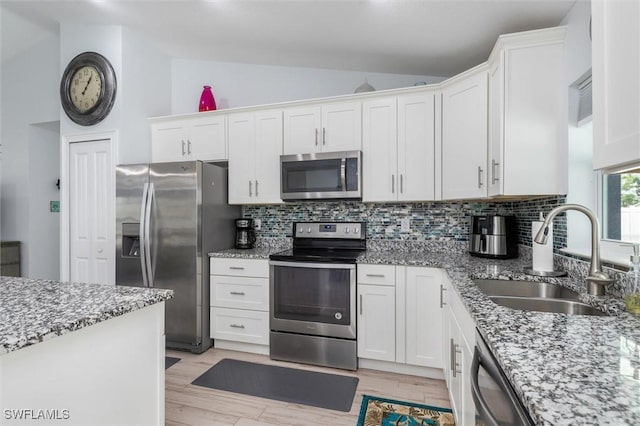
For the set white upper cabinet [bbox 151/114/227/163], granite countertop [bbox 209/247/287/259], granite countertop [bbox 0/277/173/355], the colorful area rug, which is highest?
white upper cabinet [bbox 151/114/227/163]

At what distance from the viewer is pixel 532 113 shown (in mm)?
1953

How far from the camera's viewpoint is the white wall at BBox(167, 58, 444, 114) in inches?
123

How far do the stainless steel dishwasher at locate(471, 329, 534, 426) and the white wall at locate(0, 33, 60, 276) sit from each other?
478 cm

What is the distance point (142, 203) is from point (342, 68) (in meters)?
2.22

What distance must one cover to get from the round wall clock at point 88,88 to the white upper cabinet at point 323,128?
5.73 ft

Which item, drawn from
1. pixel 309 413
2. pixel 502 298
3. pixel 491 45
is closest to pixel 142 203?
pixel 309 413

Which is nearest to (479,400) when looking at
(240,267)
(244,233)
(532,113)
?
(532,113)

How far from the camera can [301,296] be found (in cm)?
252

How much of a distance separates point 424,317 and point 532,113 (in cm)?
150

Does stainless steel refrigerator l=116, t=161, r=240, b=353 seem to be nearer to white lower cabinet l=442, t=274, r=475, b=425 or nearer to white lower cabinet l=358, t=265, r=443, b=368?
white lower cabinet l=358, t=265, r=443, b=368

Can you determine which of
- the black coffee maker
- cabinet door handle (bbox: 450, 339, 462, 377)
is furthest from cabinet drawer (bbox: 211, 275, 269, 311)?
cabinet door handle (bbox: 450, 339, 462, 377)

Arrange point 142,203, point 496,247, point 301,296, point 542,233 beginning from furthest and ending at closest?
point 142,203
point 301,296
point 496,247
point 542,233

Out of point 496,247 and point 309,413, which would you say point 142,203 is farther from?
point 496,247

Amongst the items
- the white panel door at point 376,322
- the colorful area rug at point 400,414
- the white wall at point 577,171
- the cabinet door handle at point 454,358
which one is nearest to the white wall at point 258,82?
the white wall at point 577,171
